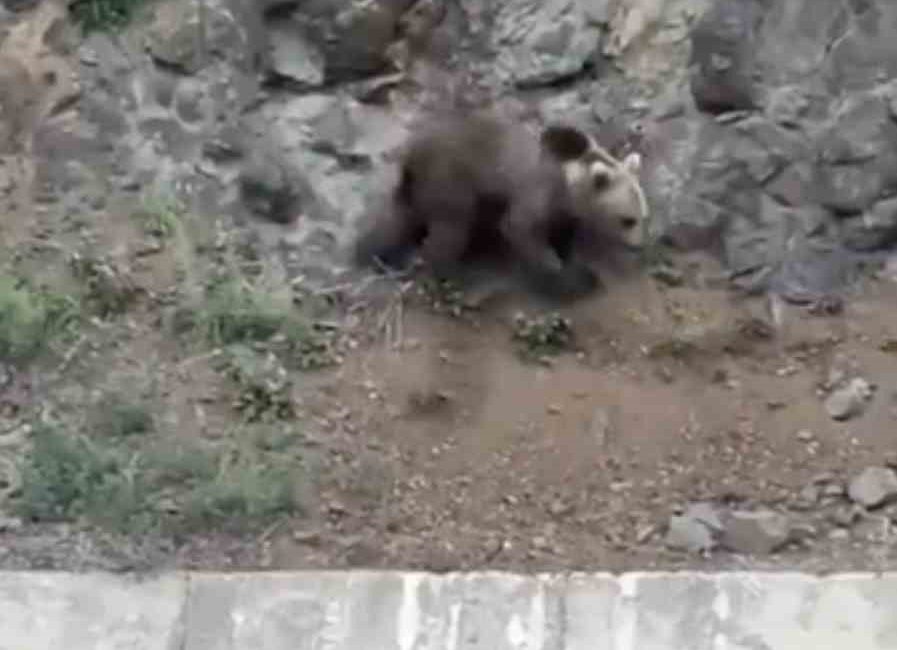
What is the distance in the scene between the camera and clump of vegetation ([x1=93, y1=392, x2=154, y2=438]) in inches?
218

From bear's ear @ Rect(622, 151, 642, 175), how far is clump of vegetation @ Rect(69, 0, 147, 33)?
62.0 inches

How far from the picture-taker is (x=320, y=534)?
17.2 ft

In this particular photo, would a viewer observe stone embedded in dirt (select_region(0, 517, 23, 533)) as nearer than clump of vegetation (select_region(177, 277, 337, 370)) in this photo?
Yes

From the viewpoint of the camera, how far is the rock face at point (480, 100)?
6.48m

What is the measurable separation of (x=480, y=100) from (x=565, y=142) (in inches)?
12.5

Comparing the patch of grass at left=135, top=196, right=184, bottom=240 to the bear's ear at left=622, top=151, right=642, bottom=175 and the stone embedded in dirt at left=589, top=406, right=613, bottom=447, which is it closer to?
the bear's ear at left=622, top=151, right=642, bottom=175

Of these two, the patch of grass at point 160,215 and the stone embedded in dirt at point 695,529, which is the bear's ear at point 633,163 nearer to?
the patch of grass at point 160,215

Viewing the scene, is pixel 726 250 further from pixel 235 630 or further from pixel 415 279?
pixel 235 630

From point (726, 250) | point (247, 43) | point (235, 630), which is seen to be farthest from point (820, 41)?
point (235, 630)

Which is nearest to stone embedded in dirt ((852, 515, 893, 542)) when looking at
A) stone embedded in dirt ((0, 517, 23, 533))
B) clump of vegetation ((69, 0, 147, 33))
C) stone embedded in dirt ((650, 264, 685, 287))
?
stone embedded in dirt ((650, 264, 685, 287))

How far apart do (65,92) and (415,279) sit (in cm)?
134

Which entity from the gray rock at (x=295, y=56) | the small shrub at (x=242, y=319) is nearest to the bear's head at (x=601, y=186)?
the gray rock at (x=295, y=56)

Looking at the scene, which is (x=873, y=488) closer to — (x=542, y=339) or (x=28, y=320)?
(x=542, y=339)

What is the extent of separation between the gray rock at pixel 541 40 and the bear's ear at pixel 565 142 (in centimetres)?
22
